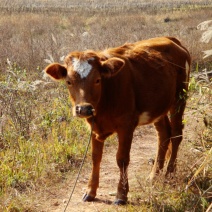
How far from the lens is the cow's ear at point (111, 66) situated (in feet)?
16.6

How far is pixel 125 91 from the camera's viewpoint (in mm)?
5277

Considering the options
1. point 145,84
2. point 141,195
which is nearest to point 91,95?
point 145,84

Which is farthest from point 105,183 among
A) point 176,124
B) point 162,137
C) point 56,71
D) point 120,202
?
point 56,71

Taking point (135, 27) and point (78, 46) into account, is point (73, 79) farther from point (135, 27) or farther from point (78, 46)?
point (135, 27)

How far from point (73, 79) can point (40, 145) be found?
2061mm

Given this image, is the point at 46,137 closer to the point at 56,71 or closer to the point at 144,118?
the point at 144,118

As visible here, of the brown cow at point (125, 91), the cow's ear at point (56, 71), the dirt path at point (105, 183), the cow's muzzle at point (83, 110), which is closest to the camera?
the cow's muzzle at point (83, 110)

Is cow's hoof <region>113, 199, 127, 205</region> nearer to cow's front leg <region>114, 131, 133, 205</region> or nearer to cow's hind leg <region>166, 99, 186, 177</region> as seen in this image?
cow's front leg <region>114, 131, 133, 205</region>

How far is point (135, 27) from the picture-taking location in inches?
793

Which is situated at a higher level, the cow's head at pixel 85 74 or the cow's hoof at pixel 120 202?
the cow's head at pixel 85 74

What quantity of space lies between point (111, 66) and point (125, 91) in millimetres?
398

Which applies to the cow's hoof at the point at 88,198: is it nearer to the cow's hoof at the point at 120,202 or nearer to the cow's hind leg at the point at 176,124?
the cow's hoof at the point at 120,202

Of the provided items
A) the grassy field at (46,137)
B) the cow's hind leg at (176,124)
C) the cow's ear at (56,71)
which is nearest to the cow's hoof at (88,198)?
the grassy field at (46,137)

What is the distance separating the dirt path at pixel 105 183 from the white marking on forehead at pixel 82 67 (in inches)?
56.2
